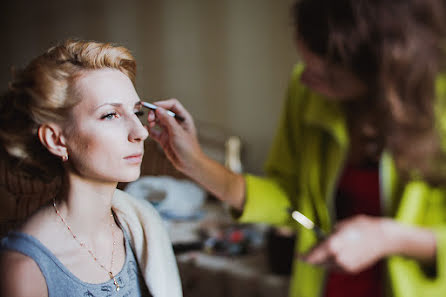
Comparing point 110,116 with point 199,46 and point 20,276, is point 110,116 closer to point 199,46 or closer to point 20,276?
point 20,276

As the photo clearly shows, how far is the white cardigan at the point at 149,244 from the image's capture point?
0.58 metres

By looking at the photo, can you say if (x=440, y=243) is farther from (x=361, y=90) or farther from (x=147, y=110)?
(x=147, y=110)

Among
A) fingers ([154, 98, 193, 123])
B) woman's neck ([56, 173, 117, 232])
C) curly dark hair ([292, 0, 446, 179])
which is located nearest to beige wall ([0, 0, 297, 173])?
fingers ([154, 98, 193, 123])

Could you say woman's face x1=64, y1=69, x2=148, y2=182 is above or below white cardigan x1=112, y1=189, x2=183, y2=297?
above

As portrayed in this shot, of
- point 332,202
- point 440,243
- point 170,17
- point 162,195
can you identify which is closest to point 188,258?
point 162,195

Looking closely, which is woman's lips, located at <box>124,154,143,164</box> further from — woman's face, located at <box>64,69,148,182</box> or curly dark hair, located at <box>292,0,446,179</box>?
curly dark hair, located at <box>292,0,446,179</box>

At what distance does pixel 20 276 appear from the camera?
18.4 inches

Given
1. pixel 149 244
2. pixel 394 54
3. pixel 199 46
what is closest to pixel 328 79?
pixel 394 54

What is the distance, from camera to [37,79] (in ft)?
1.53

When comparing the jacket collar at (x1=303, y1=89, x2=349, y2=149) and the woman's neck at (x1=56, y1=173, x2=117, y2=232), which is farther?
the jacket collar at (x1=303, y1=89, x2=349, y2=149)

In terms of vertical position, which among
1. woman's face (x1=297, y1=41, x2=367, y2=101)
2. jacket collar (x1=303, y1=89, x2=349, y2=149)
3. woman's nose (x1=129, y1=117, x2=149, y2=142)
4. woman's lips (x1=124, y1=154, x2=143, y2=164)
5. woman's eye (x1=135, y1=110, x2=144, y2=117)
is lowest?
woman's lips (x1=124, y1=154, x2=143, y2=164)

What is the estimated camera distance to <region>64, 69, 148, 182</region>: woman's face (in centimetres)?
50

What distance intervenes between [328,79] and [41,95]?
15.1 inches

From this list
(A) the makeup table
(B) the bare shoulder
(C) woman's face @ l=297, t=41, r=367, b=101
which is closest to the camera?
(B) the bare shoulder
